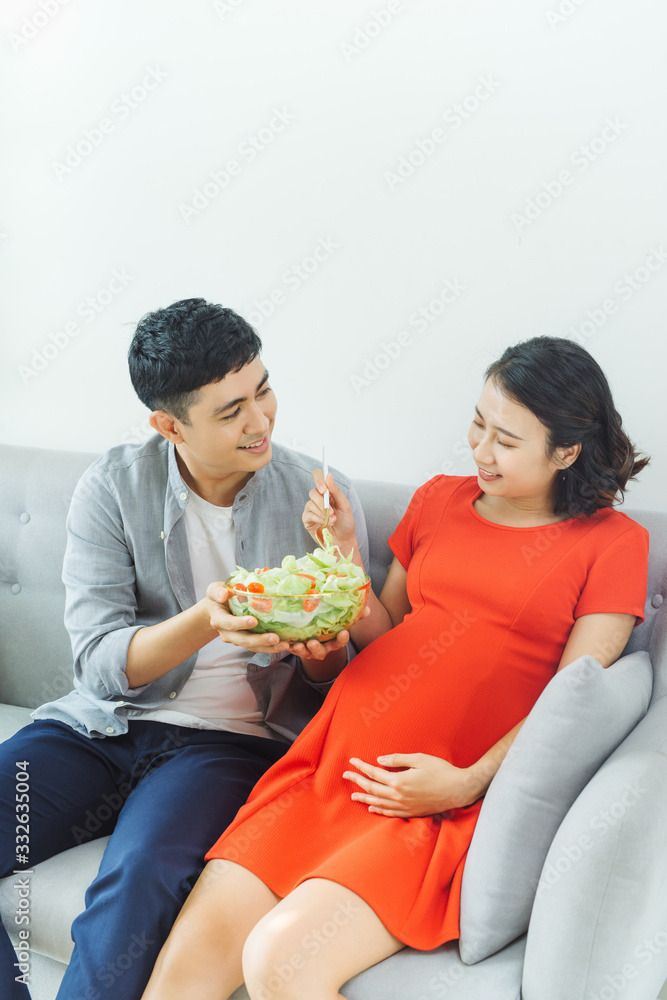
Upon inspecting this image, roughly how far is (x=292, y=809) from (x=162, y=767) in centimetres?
29

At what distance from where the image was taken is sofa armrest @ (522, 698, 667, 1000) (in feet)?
3.29

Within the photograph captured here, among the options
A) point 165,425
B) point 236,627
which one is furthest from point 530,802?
point 165,425

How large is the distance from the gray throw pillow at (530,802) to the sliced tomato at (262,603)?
1.37ft

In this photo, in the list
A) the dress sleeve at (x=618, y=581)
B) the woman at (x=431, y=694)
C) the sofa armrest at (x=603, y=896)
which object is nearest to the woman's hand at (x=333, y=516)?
the woman at (x=431, y=694)

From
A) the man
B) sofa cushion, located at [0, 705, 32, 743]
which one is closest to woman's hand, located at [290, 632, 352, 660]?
the man

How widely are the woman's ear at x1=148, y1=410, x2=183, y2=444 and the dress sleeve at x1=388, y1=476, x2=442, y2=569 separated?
0.48m

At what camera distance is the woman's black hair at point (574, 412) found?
1.43 m

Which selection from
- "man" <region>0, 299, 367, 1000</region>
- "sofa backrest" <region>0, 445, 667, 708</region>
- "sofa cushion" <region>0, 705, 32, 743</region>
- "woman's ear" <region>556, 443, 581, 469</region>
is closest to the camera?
"man" <region>0, 299, 367, 1000</region>

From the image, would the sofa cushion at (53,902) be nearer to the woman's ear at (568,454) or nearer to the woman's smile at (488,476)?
the woman's smile at (488,476)

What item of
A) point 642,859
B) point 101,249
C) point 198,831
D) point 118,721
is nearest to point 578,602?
point 642,859

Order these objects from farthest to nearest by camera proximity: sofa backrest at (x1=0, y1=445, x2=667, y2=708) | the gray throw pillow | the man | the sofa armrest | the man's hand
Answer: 1. sofa backrest at (x1=0, y1=445, x2=667, y2=708)
2. the man
3. the man's hand
4. the gray throw pillow
5. the sofa armrest

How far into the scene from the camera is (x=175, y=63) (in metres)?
2.02

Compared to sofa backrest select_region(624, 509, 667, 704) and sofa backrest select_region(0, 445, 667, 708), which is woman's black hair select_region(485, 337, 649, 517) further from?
sofa backrest select_region(0, 445, 667, 708)

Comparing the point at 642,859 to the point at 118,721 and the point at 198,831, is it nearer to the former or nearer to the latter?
the point at 198,831
